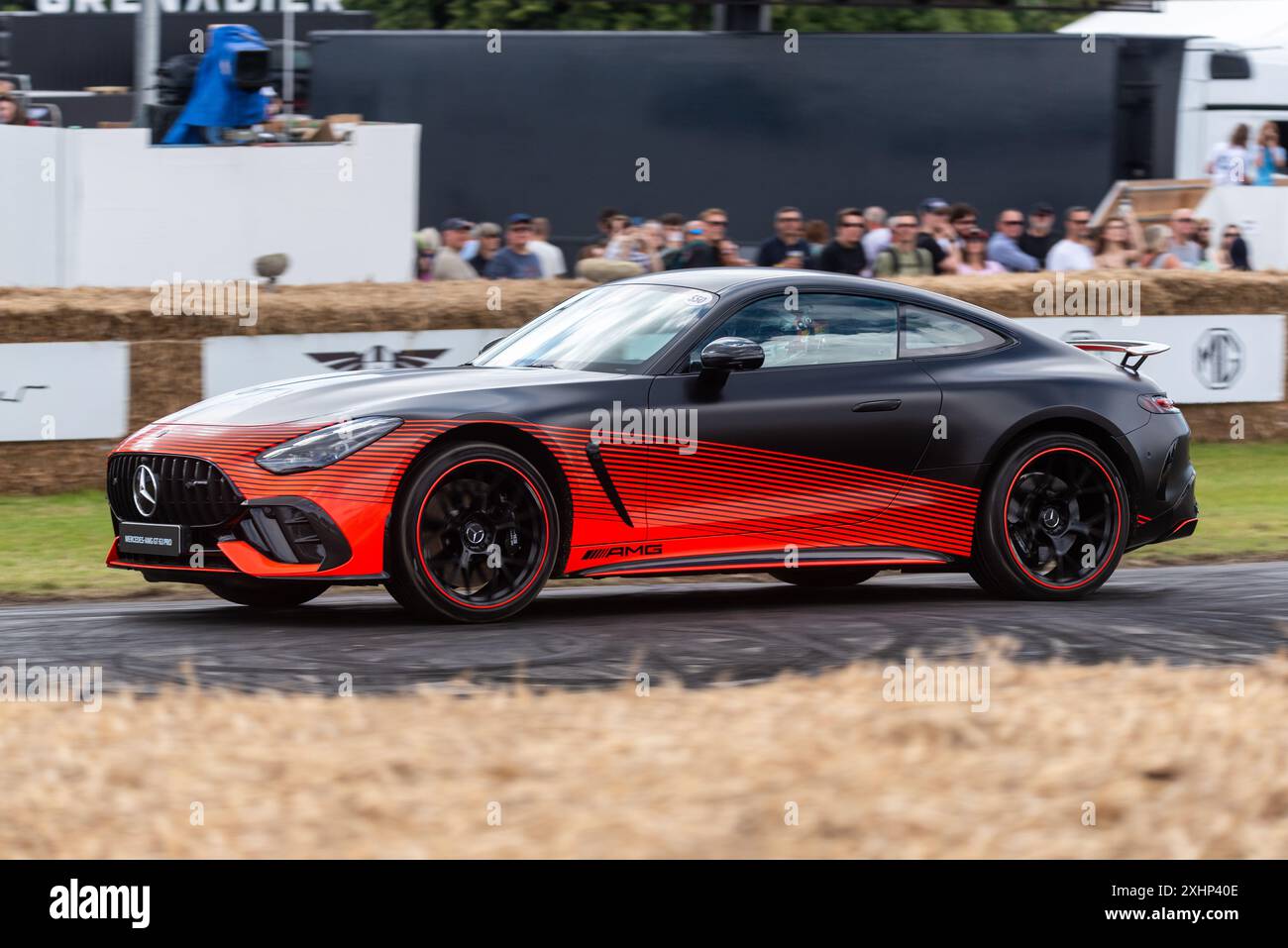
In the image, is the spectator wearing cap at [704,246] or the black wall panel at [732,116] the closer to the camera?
the spectator wearing cap at [704,246]

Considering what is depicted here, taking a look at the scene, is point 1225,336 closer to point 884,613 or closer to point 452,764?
point 884,613

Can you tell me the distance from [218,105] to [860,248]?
6565 mm

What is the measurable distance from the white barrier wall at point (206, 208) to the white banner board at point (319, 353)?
405cm

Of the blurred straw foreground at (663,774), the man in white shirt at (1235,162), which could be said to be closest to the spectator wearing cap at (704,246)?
the man in white shirt at (1235,162)

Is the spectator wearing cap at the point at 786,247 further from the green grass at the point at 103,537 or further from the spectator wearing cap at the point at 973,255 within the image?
the green grass at the point at 103,537

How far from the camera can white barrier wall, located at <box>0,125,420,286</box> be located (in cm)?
1717

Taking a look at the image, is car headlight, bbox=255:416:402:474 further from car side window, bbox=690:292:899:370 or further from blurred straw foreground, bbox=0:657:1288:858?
blurred straw foreground, bbox=0:657:1288:858

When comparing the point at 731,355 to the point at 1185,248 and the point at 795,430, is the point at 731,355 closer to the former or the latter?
the point at 795,430

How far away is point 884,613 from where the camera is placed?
9.04 m

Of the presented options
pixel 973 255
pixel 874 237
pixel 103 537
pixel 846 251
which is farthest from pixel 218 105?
pixel 103 537

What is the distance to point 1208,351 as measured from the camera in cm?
1673

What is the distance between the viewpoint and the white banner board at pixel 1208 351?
53.7ft
